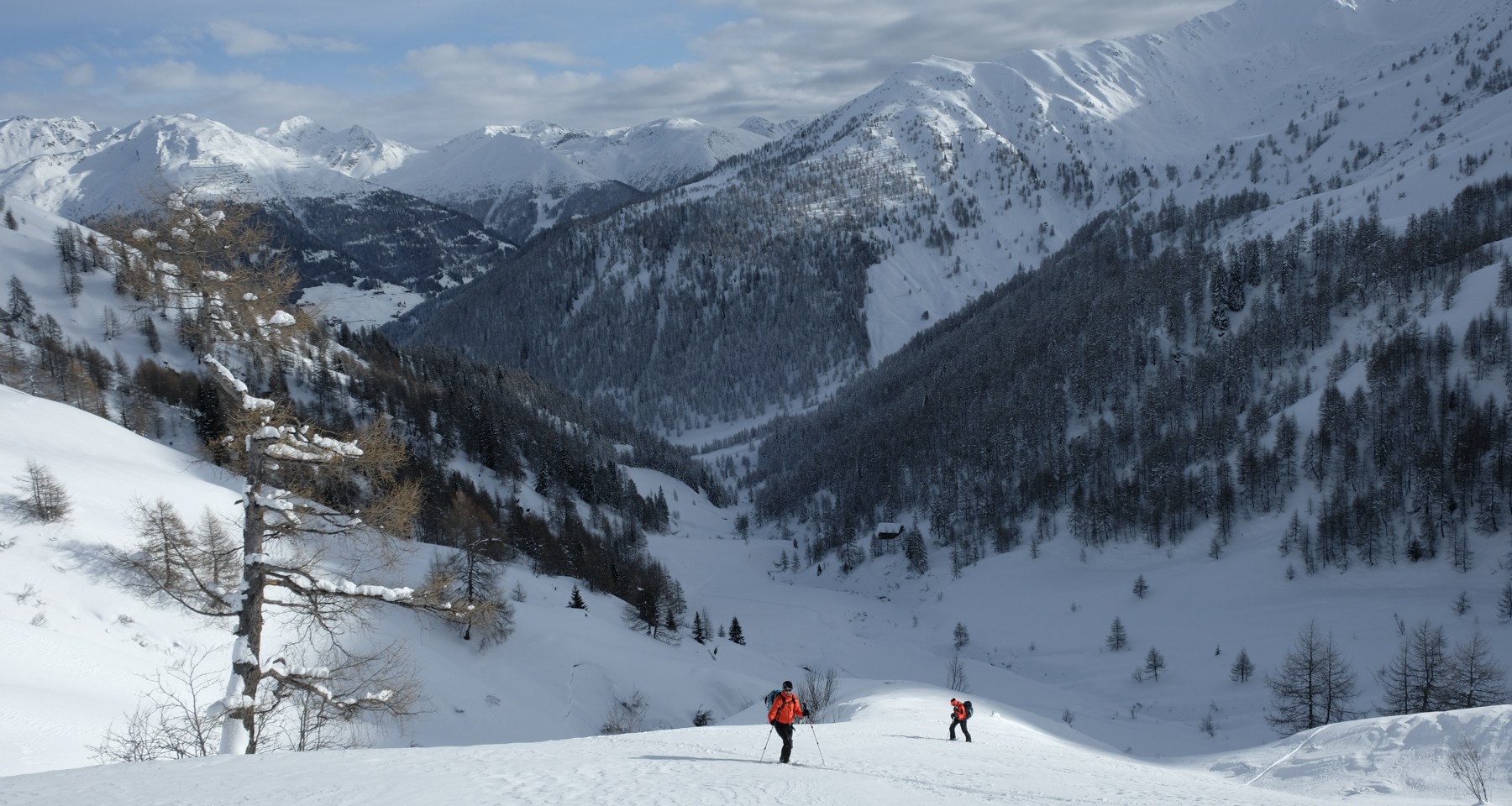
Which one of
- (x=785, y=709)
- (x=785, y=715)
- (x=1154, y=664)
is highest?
(x=785, y=709)

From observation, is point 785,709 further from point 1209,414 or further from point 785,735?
point 1209,414

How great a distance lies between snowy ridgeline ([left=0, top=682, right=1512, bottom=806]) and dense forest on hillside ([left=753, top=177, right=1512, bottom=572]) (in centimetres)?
6746

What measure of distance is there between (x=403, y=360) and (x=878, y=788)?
139 m

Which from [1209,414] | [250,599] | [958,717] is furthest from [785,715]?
[1209,414]

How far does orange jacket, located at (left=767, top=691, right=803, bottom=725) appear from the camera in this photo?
605 inches

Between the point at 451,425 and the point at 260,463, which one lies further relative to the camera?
the point at 451,425

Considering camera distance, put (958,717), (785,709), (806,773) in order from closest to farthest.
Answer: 1. (806,773)
2. (785,709)
3. (958,717)

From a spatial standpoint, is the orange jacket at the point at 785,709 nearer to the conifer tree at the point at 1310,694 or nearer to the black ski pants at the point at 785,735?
the black ski pants at the point at 785,735

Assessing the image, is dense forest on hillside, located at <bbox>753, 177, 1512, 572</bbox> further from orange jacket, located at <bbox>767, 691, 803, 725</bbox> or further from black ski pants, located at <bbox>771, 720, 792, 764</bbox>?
black ski pants, located at <bbox>771, 720, 792, 764</bbox>

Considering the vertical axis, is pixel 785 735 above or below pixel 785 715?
below

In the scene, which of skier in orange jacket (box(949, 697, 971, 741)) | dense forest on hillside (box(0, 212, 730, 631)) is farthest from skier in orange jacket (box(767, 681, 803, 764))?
dense forest on hillside (box(0, 212, 730, 631))

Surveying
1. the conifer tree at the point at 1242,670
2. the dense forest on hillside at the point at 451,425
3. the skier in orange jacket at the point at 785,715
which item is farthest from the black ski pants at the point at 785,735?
the conifer tree at the point at 1242,670

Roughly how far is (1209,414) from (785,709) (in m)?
110

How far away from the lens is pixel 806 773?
13727 mm
